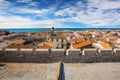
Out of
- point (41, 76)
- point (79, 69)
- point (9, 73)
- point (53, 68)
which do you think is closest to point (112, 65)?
point (79, 69)

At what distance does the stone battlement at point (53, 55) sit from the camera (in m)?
10.4

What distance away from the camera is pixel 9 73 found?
8.55 meters

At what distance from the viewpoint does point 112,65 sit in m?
10.1

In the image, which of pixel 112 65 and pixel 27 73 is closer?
pixel 27 73

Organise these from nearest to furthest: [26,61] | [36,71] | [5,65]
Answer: [36,71]
[5,65]
[26,61]

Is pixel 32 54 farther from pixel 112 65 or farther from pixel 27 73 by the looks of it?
pixel 112 65

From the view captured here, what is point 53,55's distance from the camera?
34.3ft

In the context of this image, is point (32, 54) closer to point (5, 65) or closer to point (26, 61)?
point (26, 61)

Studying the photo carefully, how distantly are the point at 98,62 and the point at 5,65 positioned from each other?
226 inches

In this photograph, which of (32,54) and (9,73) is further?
(32,54)

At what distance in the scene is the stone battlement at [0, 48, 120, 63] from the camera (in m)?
10.4

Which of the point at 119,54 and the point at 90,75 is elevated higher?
the point at 119,54

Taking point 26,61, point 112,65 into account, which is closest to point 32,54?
point 26,61

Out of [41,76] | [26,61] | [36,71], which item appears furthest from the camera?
[26,61]
